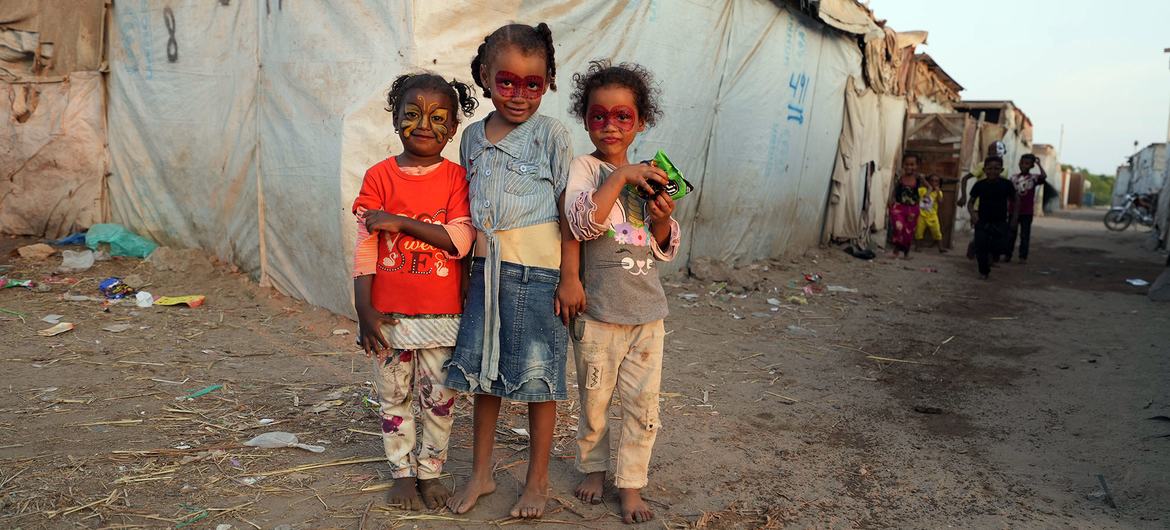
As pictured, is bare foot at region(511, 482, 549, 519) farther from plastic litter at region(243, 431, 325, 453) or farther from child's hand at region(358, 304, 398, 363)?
plastic litter at region(243, 431, 325, 453)

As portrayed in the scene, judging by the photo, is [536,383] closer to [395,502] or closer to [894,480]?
[395,502]

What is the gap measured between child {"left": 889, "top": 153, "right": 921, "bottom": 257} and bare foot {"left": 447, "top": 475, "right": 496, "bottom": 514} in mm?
9679

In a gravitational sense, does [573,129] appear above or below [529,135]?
above

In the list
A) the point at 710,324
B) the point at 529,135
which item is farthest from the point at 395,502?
the point at 710,324

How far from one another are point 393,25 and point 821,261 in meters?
7.02

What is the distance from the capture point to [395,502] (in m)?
2.41

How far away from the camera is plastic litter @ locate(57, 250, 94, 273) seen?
5664 millimetres

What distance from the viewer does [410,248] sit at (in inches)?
89.8

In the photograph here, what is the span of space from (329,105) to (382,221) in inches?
108

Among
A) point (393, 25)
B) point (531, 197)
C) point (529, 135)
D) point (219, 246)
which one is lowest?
point (219, 246)

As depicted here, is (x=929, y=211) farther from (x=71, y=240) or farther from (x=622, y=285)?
(x=71, y=240)

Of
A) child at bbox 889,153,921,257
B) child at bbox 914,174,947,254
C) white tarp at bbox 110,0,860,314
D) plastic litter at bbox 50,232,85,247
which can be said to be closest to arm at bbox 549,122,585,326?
white tarp at bbox 110,0,860,314

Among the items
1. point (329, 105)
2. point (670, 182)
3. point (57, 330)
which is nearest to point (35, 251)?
point (57, 330)

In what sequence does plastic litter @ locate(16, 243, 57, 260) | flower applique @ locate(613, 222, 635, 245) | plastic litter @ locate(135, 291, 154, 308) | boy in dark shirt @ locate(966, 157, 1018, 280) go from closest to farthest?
flower applique @ locate(613, 222, 635, 245)
plastic litter @ locate(135, 291, 154, 308)
plastic litter @ locate(16, 243, 57, 260)
boy in dark shirt @ locate(966, 157, 1018, 280)
